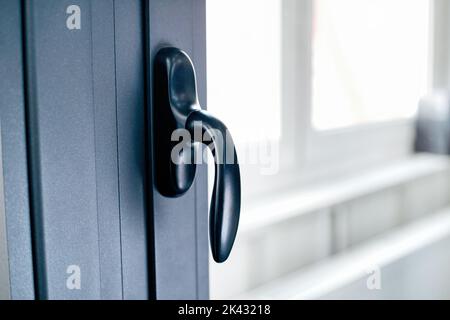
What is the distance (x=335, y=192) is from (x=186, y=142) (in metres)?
0.63

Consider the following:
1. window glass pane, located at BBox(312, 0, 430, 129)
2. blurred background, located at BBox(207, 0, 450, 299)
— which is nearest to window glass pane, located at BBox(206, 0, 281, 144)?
blurred background, located at BBox(207, 0, 450, 299)

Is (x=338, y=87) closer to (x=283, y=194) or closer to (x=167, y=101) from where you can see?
(x=283, y=194)

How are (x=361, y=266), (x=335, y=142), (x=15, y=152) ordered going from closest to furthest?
(x=15, y=152) → (x=361, y=266) → (x=335, y=142)

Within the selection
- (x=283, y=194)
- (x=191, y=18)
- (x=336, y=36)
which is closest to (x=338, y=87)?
(x=336, y=36)

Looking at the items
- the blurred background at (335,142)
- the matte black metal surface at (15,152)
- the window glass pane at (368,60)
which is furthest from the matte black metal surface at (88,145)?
the window glass pane at (368,60)

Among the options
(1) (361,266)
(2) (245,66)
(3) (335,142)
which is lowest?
(1) (361,266)

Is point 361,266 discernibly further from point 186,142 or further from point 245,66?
point 186,142

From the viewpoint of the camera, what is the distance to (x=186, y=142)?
0.93ft

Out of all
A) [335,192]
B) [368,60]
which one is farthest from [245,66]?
[368,60]

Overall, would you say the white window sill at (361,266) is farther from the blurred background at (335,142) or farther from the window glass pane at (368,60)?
the window glass pane at (368,60)

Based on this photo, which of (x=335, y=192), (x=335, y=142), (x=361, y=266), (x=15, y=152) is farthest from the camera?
(x=335, y=142)

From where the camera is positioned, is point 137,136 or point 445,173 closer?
point 137,136

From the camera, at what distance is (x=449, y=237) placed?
0.94 meters

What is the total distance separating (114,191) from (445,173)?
1098 millimetres
